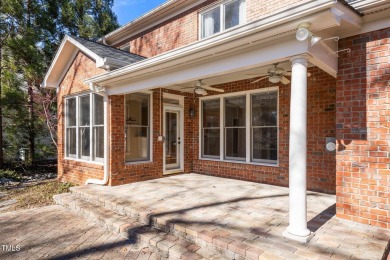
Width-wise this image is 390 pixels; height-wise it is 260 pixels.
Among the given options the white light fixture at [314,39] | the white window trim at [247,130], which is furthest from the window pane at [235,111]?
the white light fixture at [314,39]

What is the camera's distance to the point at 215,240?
313cm

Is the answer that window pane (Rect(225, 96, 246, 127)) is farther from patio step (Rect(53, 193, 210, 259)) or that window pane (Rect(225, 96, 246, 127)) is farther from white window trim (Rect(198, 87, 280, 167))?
patio step (Rect(53, 193, 210, 259))

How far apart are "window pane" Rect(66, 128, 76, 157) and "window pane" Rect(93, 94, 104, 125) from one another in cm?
139

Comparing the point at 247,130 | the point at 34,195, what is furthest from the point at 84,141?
the point at 247,130

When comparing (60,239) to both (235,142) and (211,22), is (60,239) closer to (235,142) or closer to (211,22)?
(235,142)

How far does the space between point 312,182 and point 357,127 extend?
2.35 metres

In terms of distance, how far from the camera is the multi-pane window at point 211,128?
302 inches

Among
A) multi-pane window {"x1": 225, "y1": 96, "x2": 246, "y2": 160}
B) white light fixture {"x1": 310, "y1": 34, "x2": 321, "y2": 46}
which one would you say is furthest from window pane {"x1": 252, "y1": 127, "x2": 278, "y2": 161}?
white light fixture {"x1": 310, "y1": 34, "x2": 321, "y2": 46}

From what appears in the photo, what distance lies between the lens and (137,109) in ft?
22.7

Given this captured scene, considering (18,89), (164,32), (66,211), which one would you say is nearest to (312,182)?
(66,211)

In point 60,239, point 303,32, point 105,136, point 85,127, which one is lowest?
point 60,239

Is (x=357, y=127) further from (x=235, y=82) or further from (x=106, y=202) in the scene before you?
(x=106, y=202)

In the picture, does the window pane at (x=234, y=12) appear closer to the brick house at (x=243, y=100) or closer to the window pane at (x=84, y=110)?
the brick house at (x=243, y=100)

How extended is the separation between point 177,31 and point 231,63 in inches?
215
